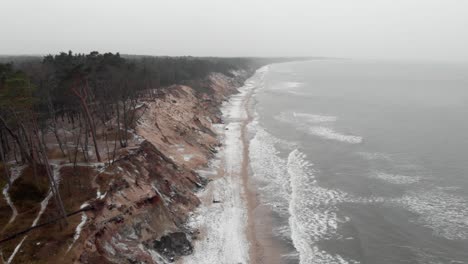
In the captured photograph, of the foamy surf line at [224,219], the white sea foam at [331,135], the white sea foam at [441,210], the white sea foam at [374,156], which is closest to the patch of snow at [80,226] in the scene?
the foamy surf line at [224,219]

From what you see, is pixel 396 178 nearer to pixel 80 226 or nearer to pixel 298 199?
pixel 298 199

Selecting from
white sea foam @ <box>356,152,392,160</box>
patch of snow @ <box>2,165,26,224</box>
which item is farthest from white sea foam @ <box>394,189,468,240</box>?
patch of snow @ <box>2,165,26,224</box>

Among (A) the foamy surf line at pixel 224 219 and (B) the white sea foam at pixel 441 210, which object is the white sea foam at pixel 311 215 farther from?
(B) the white sea foam at pixel 441 210

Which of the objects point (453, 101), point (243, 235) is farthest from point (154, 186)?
point (453, 101)

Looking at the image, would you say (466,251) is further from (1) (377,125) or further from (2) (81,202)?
(1) (377,125)

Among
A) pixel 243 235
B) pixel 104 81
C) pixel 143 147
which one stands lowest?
pixel 243 235
